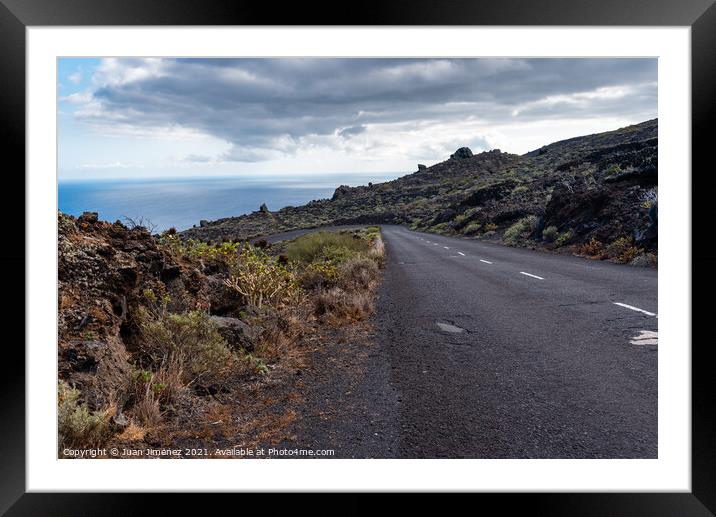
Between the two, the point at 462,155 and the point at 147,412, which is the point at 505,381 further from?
the point at 462,155

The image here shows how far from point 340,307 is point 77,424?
506cm

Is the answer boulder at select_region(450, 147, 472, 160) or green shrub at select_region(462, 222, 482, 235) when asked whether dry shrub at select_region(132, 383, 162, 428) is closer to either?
green shrub at select_region(462, 222, 482, 235)

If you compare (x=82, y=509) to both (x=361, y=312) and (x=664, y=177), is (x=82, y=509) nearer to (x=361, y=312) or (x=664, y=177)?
(x=664, y=177)

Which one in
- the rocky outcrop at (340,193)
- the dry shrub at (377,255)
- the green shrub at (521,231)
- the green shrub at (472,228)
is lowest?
the dry shrub at (377,255)

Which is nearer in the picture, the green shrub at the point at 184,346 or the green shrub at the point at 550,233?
the green shrub at the point at 184,346

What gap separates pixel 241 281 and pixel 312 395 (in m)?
3.11

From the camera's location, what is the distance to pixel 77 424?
3.42m

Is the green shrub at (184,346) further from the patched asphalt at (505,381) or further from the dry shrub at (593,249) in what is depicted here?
the dry shrub at (593,249)

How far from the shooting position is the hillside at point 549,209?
1856 centimetres

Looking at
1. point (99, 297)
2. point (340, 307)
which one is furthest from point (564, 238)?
point (99, 297)

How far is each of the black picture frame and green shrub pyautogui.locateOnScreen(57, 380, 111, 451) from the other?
0.27 metres

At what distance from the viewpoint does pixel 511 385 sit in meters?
4.66
